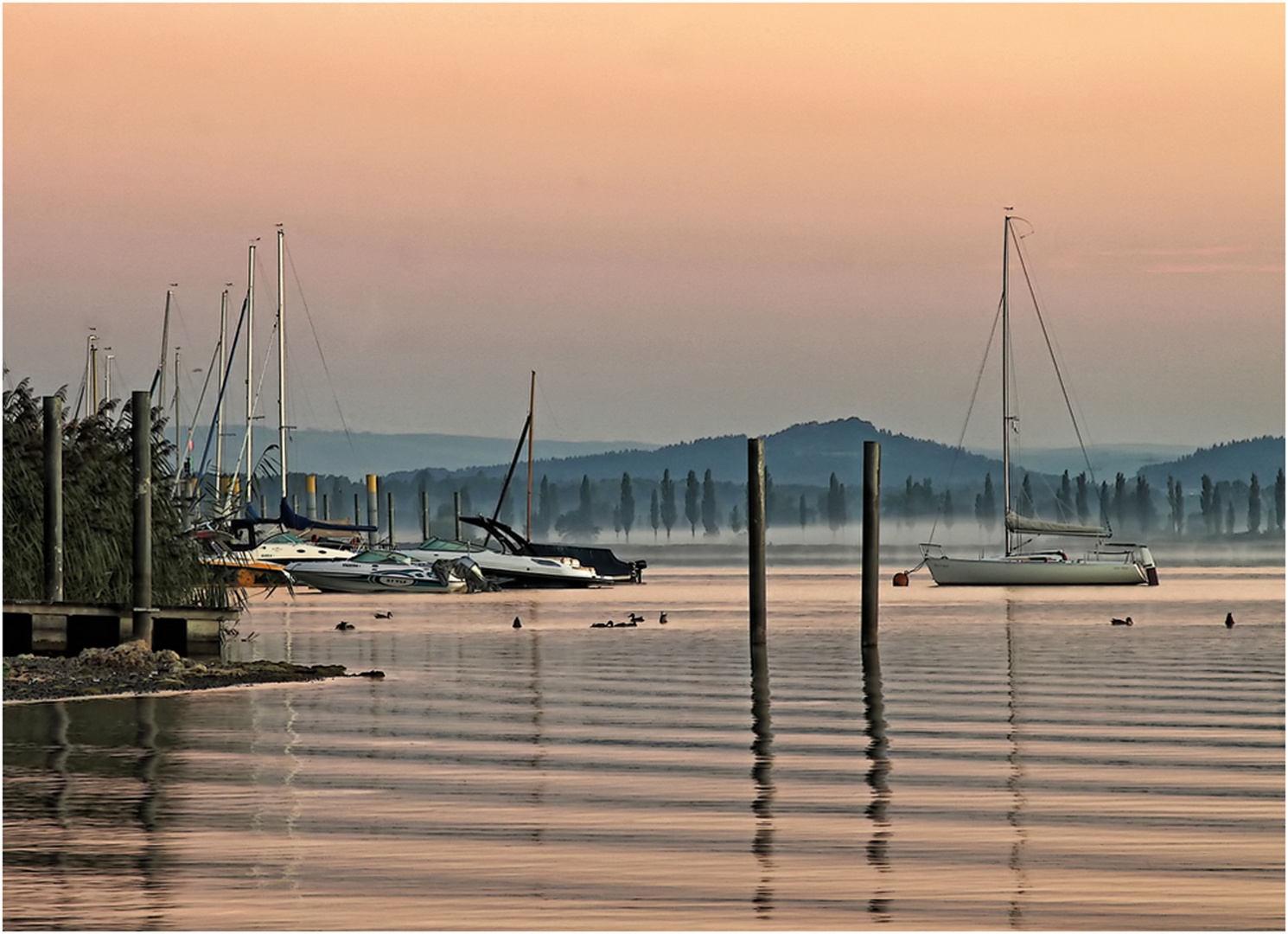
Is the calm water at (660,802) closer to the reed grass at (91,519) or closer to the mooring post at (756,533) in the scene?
the reed grass at (91,519)

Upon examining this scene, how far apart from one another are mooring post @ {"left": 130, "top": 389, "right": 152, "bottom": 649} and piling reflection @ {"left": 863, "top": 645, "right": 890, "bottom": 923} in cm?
997

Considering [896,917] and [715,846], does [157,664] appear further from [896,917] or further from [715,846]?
[896,917]

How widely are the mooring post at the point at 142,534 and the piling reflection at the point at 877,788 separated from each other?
32.7 feet

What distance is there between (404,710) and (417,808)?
29.7ft

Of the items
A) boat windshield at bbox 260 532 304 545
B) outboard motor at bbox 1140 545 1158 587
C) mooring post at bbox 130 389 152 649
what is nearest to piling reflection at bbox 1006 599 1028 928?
mooring post at bbox 130 389 152 649

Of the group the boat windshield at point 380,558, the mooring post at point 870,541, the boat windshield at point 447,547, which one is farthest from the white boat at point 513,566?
the mooring post at point 870,541

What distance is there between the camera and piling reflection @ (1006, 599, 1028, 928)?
11562 mm

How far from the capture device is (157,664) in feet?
89.0

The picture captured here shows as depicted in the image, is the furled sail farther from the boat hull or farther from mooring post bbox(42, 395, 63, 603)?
mooring post bbox(42, 395, 63, 603)

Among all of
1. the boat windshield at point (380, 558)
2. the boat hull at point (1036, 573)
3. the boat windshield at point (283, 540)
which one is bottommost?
the boat hull at point (1036, 573)

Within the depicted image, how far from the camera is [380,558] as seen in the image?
76688 millimetres

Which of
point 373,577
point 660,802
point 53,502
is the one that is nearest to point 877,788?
point 660,802

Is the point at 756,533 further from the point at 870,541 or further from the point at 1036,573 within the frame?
the point at 1036,573

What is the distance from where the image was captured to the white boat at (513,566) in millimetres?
81875
